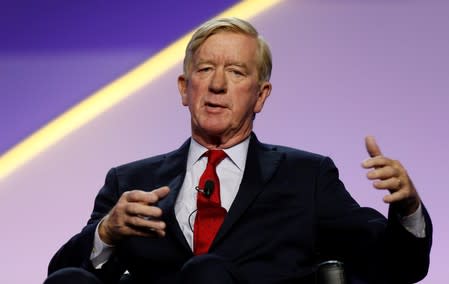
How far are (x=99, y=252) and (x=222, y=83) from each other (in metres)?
0.48

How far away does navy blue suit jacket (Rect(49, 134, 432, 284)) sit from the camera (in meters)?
1.85

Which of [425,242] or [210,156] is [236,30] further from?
[425,242]

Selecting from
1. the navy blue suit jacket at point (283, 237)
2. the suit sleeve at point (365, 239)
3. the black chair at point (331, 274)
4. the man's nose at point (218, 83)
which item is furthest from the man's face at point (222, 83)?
the black chair at point (331, 274)

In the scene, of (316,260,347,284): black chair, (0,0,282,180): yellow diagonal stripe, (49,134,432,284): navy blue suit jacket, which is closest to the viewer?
(316,260,347,284): black chair

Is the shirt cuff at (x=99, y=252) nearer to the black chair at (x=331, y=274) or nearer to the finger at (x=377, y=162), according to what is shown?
the black chair at (x=331, y=274)

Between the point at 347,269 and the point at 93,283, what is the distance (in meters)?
0.56

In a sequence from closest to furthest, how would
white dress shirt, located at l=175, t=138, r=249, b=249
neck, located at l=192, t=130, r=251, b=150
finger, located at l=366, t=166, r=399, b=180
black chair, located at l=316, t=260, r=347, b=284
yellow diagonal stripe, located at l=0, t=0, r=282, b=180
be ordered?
finger, located at l=366, t=166, r=399, b=180
black chair, located at l=316, t=260, r=347, b=284
white dress shirt, located at l=175, t=138, r=249, b=249
neck, located at l=192, t=130, r=251, b=150
yellow diagonal stripe, located at l=0, t=0, r=282, b=180

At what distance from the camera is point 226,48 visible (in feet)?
6.75

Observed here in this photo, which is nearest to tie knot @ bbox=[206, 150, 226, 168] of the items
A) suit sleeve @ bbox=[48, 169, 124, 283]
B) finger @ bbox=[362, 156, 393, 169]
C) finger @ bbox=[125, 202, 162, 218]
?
suit sleeve @ bbox=[48, 169, 124, 283]

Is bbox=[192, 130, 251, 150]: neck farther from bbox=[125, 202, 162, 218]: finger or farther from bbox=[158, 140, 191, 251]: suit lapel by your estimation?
bbox=[125, 202, 162, 218]: finger

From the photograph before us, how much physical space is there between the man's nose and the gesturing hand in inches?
17.9

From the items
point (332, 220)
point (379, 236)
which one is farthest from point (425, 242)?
point (332, 220)

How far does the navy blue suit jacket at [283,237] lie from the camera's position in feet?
6.06

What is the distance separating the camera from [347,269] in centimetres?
187
